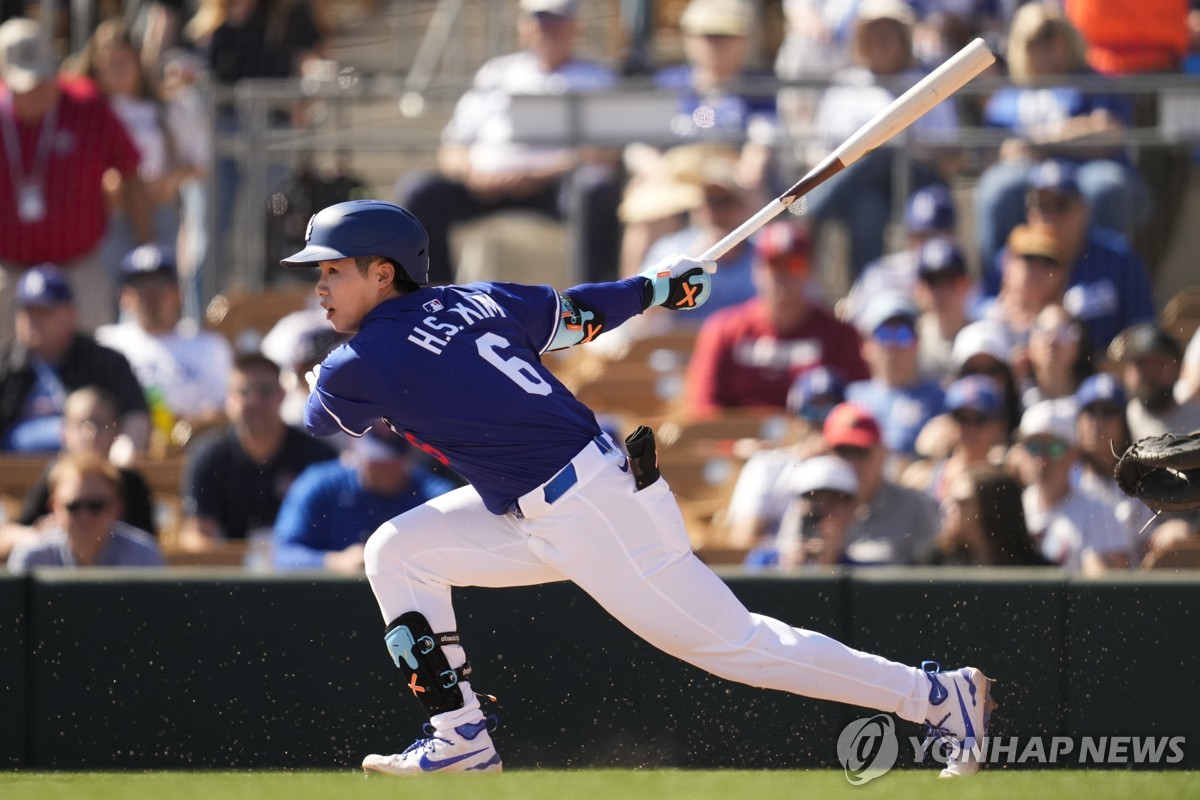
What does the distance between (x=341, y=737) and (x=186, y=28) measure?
6.70 meters

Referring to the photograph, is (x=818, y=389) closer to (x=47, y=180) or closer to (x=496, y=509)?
(x=496, y=509)

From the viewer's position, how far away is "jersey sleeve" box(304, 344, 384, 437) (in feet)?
17.4

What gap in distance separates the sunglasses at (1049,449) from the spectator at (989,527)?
448 millimetres

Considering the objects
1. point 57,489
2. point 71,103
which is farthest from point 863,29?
point 57,489

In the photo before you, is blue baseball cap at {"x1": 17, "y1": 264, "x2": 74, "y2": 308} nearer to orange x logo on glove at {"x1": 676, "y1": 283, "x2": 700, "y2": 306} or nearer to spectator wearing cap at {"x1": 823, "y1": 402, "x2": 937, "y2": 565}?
spectator wearing cap at {"x1": 823, "y1": 402, "x2": 937, "y2": 565}

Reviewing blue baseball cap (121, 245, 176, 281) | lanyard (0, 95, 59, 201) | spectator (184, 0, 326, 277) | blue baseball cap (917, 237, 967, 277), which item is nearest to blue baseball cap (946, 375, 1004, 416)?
blue baseball cap (917, 237, 967, 277)

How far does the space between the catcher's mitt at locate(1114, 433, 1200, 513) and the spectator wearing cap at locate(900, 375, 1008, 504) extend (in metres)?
1.60

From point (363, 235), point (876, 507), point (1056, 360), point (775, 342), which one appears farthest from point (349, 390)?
point (1056, 360)

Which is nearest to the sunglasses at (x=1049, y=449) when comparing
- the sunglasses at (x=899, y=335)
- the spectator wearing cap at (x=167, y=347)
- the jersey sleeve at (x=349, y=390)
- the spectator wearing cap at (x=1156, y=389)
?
the spectator wearing cap at (x=1156, y=389)

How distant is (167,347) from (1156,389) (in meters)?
4.52

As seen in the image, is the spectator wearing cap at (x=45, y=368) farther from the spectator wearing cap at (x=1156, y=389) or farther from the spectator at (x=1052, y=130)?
the spectator wearing cap at (x=1156, y=389)

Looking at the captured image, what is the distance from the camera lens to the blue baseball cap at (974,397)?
7758mm

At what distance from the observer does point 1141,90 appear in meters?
9.02

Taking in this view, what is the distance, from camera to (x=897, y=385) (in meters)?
8.41
